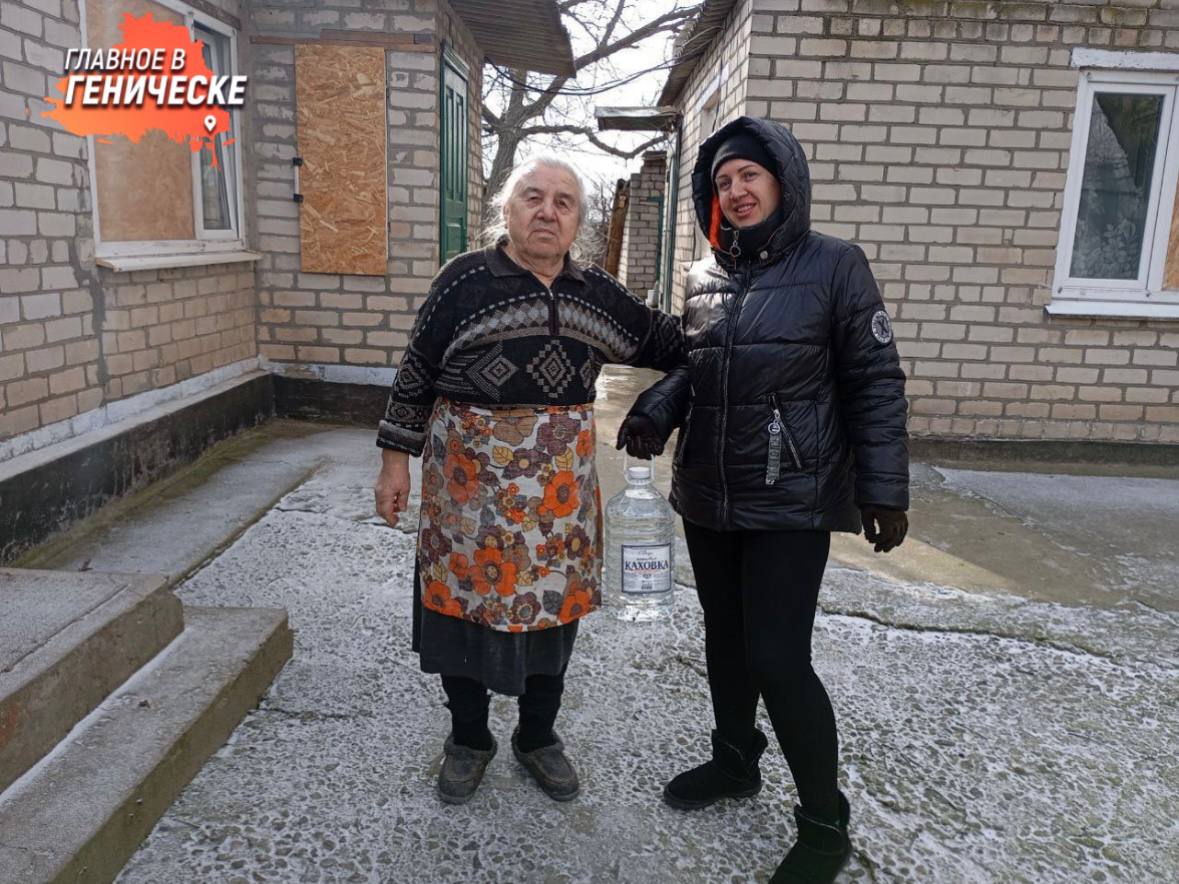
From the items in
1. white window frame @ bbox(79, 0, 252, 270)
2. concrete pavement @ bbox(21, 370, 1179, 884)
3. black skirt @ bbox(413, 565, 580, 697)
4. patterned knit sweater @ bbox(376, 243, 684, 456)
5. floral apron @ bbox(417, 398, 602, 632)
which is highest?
white window frame @ bbox(79, 0, 252, 270)

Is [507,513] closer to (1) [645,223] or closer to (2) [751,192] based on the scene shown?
(2) [751,192]

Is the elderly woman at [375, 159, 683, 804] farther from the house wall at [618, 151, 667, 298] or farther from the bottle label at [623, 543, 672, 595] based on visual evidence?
the house wall at [618, 151, 667, 298]

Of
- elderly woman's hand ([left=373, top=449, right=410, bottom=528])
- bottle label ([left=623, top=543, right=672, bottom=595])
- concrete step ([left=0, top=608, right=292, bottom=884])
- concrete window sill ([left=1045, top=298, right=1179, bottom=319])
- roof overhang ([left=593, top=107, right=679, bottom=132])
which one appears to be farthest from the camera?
roof overhang ([left=593, top=107, right=679, bottom=132])

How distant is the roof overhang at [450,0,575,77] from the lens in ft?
22.3

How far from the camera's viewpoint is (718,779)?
2238mm

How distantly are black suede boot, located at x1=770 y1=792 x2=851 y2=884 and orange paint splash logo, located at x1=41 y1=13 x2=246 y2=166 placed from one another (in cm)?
431

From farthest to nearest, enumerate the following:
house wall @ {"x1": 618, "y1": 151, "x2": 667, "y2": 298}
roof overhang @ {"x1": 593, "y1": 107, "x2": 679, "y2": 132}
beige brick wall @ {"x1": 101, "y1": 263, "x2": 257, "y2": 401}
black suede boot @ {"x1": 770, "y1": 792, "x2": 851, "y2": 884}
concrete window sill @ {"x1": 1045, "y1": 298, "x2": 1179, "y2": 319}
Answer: house wall @ {"x1": 618, "y1": 151, "x2": 667, "y2": 298} < roof overhang @ {"x1": 593, "y1": 107, "x2": 679, "y2": 132} < concrete window sill @ {"x1": 1045, "y1": 298, "x2": 1179, "y2": 319} < beige brick wall @ {"x1": 101, "y1": 263, "x2": 257, "y2": 401} < black suede boot @ {"x1": 770, "y1": 792, "x2": 851, "y2": 884}

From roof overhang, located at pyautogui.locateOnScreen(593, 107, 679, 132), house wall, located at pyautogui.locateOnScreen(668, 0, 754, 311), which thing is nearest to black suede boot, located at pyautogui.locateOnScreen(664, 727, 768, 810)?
house wall, located at pyautogui.locateOnScreen(668, 0, 754, 311)

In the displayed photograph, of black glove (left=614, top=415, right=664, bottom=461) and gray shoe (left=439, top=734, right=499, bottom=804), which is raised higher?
black glove (left=614, top=415, right=664, bottom=461)

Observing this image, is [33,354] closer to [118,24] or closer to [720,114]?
[118,24]

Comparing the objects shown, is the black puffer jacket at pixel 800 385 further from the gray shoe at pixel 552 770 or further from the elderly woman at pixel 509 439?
A: the gray shoe at pixel 552 770

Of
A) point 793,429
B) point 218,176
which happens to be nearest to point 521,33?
point 218,176

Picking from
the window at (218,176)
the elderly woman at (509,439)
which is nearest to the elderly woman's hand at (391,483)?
the elderly woman at (509,439)

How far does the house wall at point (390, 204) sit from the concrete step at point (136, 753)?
389cm
